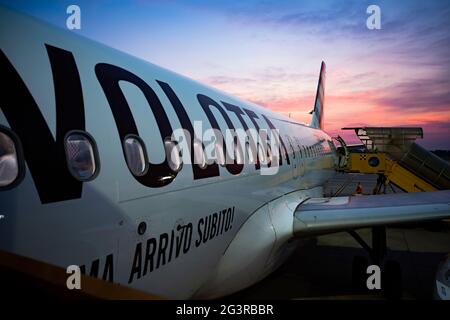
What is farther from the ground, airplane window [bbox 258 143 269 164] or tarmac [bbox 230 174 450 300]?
airplane window [bbox 258 143 269 164]

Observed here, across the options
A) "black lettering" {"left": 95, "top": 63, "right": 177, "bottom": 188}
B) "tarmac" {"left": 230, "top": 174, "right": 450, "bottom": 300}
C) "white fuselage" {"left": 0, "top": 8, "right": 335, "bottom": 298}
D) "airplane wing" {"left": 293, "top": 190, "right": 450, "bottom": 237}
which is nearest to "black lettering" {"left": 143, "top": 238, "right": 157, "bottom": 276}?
"white fuselage" {"left": 0, "top": 8, "right": 335, "bottom": 298}

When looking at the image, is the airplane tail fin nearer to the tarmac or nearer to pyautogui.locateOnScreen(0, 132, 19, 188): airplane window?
the tarmac

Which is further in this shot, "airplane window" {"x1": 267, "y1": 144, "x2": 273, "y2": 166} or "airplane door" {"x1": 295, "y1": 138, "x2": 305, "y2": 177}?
"airplane door" {"x1": 295, "y1": 138, "x2": 305, "y2": 177}

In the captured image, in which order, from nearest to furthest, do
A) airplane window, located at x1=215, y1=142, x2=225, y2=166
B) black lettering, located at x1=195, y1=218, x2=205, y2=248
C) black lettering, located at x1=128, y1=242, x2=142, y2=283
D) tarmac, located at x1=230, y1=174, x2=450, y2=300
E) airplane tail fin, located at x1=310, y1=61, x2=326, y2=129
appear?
1. black lettering, located at x1=128, y1=242, x2=142, y2=283
2. black lettering, located at x1=195, y1=218, x2=205, y2=248
3. airplane window, located at x1=215, y1=142, x2=225, y2=166
4. tarmac, located at x1=230, y1=174, x2=450, y2=300
5. airplane tail fin, located at x1=310, y1=61, x2=326, y2=129

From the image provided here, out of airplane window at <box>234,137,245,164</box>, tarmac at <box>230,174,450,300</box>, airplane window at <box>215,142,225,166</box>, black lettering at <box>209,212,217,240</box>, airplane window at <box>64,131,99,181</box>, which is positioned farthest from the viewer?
tarmac at <box>230,174,450,300</box>

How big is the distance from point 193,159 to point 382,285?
5.59 metres

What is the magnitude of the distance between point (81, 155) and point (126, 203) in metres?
0.50

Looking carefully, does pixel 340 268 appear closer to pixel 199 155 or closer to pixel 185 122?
pixel 199 155

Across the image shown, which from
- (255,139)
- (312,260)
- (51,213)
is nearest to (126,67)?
(51,213)

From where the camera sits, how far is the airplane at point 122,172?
1.93 m

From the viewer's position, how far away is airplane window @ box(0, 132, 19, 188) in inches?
72.0

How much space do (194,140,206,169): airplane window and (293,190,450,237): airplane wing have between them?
3091mm

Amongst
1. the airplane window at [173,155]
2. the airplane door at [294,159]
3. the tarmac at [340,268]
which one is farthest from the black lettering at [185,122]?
the airplane door at [294,159]
